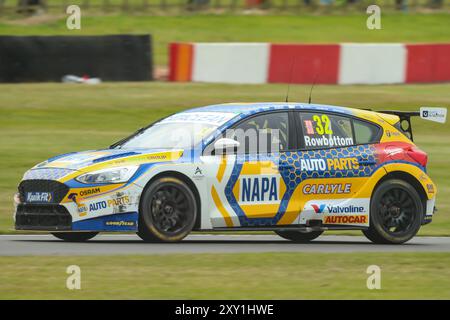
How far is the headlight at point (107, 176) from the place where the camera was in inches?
448

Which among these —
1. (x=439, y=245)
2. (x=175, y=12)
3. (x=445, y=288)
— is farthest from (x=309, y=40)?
(x=445, y=288)

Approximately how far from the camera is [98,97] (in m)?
23.7

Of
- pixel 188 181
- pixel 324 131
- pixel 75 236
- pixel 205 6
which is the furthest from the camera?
pixel 205 6

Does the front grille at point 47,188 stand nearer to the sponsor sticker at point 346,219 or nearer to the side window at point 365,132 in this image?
the sponsor sticker at point 346,219

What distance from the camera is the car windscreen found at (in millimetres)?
11945

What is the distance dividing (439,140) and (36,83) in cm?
818

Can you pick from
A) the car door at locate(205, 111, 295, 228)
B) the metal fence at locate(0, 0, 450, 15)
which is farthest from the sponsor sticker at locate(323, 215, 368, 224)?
the metal fence at locate(0, 0, 450, 15)

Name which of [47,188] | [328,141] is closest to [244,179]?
[328,141]

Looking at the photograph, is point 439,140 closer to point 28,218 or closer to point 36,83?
point 36,83

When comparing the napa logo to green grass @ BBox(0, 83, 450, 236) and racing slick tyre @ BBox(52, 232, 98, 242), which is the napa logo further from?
green grass @ BBox(0, 83, 450, 236)

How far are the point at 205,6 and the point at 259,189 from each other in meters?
22.2

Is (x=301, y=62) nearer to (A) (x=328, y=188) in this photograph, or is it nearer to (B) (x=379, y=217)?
(B) (x=379, y=217)

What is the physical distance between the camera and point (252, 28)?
1260 inches

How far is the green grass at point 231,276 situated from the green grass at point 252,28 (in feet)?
61.8
